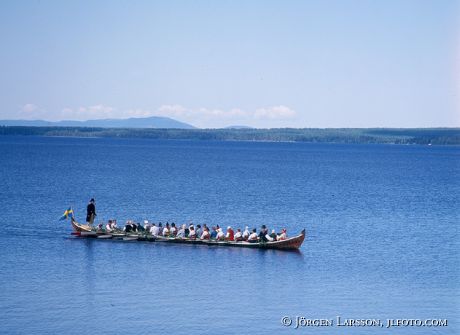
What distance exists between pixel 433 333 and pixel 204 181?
238 feet

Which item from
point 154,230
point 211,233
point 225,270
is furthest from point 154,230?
point 225,270

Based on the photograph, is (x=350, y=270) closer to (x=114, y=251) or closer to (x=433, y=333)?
(x=433, y=333)

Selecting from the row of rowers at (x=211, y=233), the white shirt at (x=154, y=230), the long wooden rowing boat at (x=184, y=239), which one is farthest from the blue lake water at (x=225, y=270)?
the row of rowers at (x=211, y=233)

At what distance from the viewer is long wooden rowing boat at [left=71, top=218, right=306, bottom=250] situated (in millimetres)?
45281

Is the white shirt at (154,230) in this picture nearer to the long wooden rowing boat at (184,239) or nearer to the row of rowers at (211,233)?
Result: the row of rowers at (211,233)

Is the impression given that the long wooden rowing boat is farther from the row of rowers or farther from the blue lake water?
the blue lake water

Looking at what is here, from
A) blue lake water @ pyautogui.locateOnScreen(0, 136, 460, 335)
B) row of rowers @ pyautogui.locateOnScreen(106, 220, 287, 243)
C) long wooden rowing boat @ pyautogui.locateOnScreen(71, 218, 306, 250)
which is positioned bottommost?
blue lake water @ pyautogui.locateOnScreen(0, 136, 460, 335)

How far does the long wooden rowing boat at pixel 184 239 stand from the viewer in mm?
45281

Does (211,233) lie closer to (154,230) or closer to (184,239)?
(184,239)

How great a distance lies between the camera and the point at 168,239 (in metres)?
47.2

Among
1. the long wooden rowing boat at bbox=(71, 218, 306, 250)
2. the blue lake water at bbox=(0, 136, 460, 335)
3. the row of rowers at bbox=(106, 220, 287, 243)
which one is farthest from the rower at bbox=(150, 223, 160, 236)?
the blue lake water at bbox=(0, 136, 460, 335)

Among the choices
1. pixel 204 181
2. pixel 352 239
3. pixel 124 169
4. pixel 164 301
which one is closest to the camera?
pixel 164 301

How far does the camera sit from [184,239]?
46.8 meters

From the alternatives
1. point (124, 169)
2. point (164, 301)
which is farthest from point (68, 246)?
point (124, 169)
